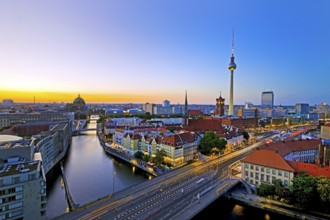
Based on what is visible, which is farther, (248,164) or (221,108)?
(221,108)

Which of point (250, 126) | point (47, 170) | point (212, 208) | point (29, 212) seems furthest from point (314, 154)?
point (250, 126)

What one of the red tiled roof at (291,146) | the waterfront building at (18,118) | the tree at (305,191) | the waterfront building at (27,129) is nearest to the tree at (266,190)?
the tree at (305,191)

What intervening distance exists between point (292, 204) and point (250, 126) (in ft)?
282

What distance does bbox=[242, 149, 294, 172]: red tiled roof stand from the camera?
99.3ft

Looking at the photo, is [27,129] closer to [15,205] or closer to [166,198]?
[15,205]

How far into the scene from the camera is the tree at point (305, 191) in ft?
80.3

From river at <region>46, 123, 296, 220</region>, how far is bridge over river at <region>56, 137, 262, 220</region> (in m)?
2.05

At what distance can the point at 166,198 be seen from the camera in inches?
1056

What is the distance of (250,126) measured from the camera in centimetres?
10819

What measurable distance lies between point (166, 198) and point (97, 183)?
1538cm

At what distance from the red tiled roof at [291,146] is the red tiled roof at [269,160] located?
3.57 metres

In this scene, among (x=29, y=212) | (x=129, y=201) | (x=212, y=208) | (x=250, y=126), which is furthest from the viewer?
(x=250, y=126)

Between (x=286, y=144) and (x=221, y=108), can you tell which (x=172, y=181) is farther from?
(x=221, y=108)

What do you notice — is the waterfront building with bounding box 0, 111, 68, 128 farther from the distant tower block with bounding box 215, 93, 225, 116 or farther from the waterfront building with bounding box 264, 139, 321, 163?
the waterfront building with bounding box 264, 139, 321, 163
